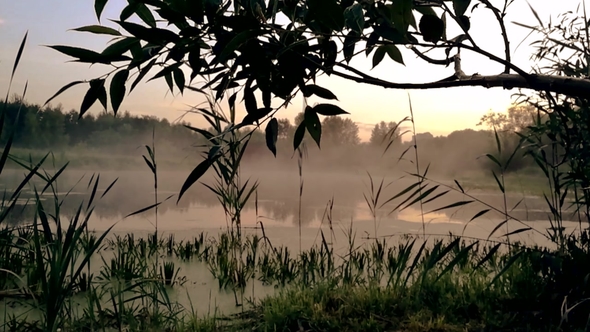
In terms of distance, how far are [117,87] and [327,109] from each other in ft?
1.25

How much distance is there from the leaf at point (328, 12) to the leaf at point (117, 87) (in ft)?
1.24

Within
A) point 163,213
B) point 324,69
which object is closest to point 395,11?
point 324,69

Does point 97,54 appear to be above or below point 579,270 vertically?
above

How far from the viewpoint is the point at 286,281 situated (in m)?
2.18

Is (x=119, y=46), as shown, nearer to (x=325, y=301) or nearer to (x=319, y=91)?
(x=319, y=91)

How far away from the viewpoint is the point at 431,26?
0.75 m

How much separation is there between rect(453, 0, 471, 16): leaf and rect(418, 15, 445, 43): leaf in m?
0.05

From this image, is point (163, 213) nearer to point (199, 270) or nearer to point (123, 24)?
point (199, 270)

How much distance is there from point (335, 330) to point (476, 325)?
457mm

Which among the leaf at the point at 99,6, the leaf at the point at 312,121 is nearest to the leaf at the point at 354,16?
the leaf at the point at 312,121

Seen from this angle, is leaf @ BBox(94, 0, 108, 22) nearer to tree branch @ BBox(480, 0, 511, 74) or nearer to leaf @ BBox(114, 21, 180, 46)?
leaf @ BBox(114, 21, 180, 46)

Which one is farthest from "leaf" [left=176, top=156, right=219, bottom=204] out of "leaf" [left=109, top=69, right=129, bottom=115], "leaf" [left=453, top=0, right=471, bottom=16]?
"leaf" [left=453, top=0, right=471, bottom=16]

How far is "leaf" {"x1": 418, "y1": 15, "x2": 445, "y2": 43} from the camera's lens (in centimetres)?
75

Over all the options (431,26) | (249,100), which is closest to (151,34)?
(249,100)
